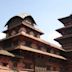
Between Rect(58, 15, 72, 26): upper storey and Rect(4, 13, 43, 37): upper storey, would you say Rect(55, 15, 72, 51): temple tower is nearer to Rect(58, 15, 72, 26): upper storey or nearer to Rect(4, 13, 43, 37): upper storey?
Rect(58, 15, 72, 26): upper storey

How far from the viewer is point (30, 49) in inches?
926

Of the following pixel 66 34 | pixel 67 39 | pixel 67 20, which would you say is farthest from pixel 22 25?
pixel 67 20

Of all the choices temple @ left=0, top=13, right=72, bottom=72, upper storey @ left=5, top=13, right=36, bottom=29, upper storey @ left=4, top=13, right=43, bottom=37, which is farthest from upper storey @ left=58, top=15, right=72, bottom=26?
upper storey @ left=5, top=13, right=36, bottom=29

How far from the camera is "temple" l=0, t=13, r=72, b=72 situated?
21875 millimetres

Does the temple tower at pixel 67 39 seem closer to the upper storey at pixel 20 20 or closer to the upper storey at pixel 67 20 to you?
the upper storey at pixel 67 20

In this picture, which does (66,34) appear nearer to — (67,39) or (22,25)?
(67,39)

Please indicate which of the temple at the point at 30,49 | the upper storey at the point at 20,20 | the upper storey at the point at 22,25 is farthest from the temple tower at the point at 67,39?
the upper storey at the point at 20,20

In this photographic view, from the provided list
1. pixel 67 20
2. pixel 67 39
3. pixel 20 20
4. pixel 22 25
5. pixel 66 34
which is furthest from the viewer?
pixel 67 20

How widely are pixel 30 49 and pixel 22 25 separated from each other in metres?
4.62

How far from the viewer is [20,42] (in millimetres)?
24156

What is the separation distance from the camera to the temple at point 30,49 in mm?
21875

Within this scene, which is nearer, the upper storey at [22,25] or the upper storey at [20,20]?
the upper storey at [22,25]

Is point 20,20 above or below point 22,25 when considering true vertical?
above

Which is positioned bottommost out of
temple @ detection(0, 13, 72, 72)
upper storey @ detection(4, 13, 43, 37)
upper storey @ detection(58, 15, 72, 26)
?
temple @ detection(0, 13, 72, 72)
